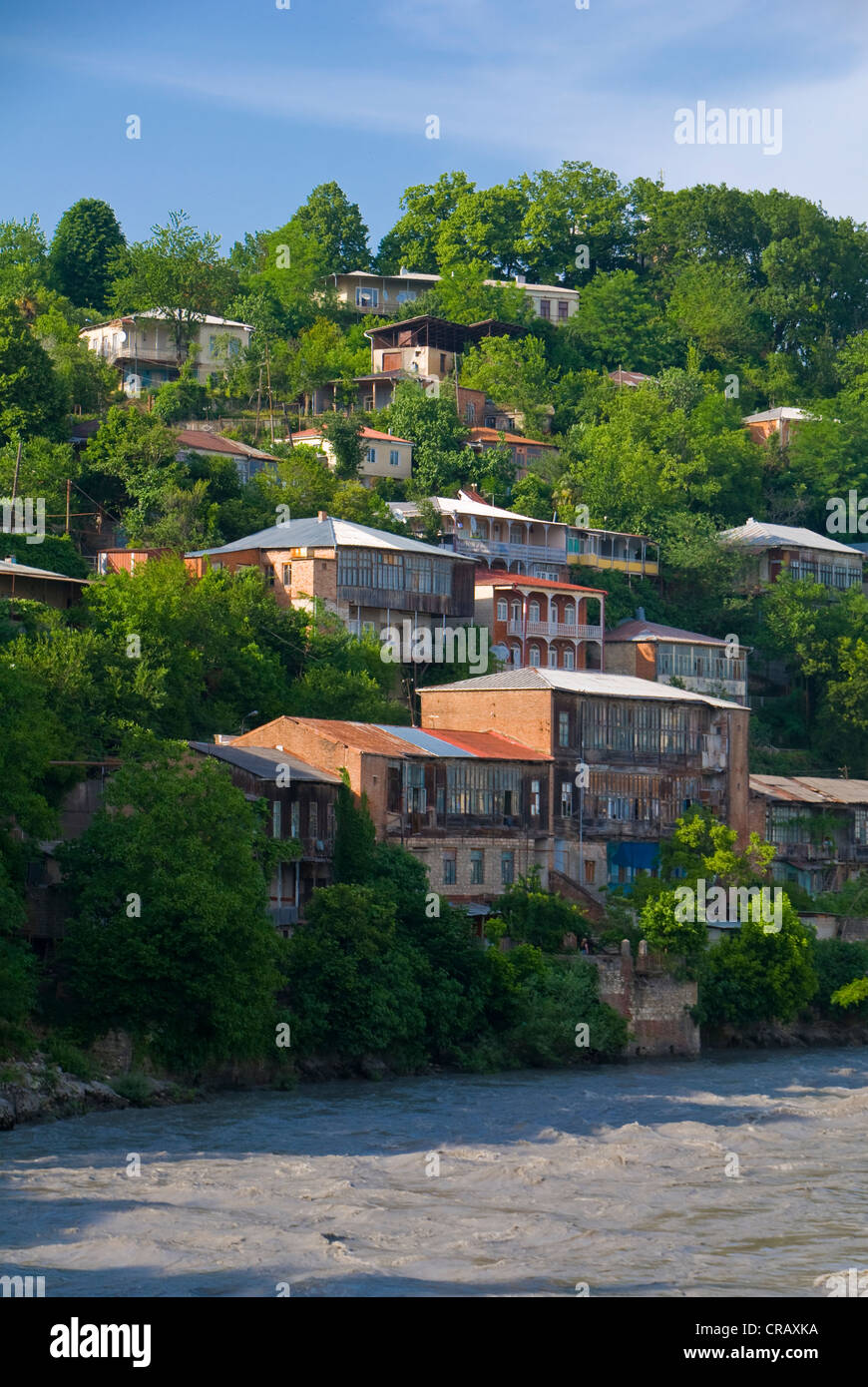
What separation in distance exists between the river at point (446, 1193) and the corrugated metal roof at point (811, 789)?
2137 centimetres

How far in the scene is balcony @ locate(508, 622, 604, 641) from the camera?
66812 millimetres

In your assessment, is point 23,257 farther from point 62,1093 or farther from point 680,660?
point 62,1093

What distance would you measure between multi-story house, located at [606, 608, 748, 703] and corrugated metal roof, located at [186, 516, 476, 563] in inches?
282

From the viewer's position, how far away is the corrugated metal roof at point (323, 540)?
6138 centimetres

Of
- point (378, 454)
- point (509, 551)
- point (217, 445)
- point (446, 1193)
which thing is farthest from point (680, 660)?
point (446, 1193)

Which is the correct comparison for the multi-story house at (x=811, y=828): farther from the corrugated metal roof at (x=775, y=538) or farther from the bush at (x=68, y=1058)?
the bush at (x=68, y=1058)

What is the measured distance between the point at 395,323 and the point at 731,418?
16814 millimetres

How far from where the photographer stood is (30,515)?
63156 mm

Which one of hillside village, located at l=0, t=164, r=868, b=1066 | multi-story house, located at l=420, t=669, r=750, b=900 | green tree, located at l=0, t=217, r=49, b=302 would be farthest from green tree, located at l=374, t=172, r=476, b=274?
multi-story house, located at l=420, t=669, r=750, b=900

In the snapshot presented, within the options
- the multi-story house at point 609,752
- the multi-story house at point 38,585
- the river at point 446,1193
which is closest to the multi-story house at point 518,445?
the multi-story house at point 609,752

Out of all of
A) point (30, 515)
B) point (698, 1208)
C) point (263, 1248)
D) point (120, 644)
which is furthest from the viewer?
point (30, 515)
